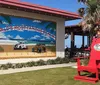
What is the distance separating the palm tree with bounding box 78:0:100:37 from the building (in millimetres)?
1131

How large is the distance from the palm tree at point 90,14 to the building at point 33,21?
1131 millimetres

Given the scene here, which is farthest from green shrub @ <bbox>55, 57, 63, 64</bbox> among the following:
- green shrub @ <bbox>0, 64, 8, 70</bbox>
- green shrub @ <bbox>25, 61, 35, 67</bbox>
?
green shrub @ <bbox>0, 64, 8, 70</bbox>

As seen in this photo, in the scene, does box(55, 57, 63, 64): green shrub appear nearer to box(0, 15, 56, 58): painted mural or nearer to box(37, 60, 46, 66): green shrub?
box(0, 15, 56, 58): painted mural

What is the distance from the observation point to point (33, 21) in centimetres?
1805

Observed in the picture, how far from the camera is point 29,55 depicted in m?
17.8

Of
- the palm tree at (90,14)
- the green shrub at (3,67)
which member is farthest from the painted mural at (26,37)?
the palm tree at (90,14)

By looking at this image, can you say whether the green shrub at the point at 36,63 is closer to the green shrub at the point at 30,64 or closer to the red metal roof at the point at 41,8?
the green shrub at the point at 30,64

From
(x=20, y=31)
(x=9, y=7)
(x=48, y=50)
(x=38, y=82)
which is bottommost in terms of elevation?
(x=38, y=82)

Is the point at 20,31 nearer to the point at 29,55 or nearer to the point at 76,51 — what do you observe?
the point at 29,55

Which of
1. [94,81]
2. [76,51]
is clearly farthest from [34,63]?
[76,51]

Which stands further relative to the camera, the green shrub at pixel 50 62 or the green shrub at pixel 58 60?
the green shrub at pixel 58 60

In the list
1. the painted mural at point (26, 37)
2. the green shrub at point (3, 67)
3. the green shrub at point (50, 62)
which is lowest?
the green shrub at point (3, 67)

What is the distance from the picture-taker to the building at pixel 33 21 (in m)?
16.2

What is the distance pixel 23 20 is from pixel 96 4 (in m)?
4.96
